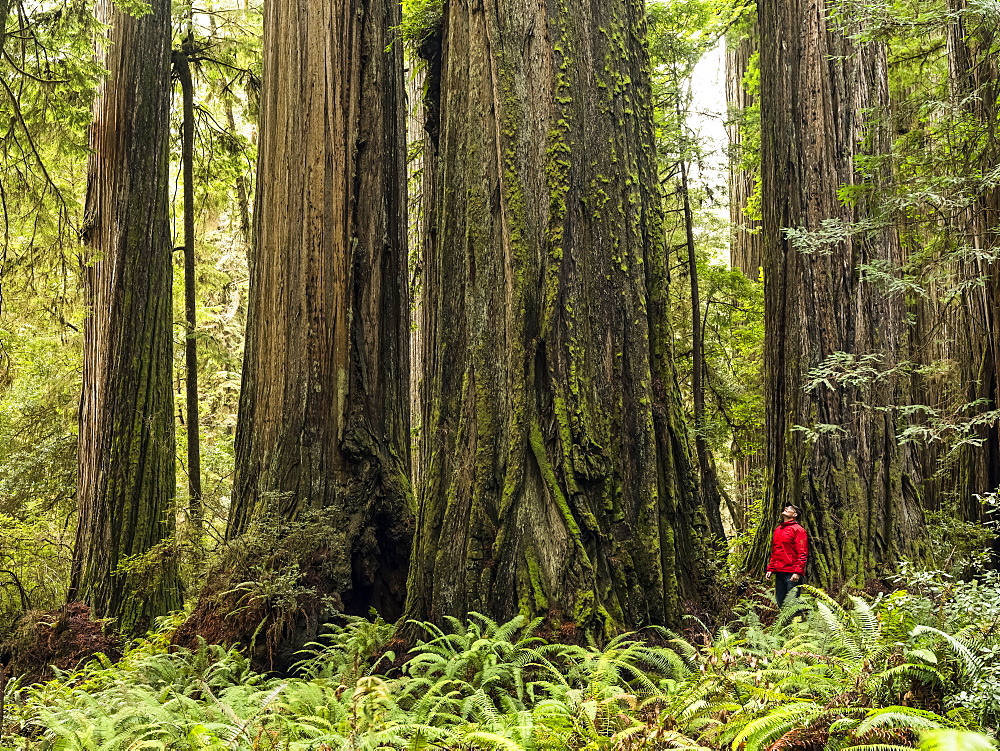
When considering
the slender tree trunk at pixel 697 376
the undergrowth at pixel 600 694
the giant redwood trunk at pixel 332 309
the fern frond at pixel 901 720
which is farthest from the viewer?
the slender tree trunk at pixel 697 376

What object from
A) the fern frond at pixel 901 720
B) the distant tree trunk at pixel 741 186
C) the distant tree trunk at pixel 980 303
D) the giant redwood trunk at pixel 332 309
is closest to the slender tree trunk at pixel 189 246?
the giant redwood trunk at pixel 332 309

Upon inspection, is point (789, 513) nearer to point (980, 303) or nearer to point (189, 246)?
point (980, 303)

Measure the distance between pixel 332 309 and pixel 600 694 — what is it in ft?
16.2

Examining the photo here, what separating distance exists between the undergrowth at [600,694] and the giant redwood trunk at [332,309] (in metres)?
1.54

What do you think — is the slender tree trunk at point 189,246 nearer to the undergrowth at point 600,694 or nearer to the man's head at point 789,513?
the undergrowth at point 600,694

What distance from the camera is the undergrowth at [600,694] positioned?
293 cm

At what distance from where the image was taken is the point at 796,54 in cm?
862

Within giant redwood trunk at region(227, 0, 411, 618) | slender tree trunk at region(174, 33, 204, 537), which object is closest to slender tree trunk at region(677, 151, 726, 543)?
giant redwood trunk at region(227, 0, 411, 618)

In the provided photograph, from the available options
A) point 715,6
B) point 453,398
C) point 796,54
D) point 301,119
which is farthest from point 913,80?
point 453,398

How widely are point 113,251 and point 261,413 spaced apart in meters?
4.25

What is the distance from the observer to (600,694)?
12.9ft

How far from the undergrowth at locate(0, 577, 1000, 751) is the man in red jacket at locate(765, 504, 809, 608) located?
1585 millimetres

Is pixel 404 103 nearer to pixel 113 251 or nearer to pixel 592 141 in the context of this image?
pixel 592 141

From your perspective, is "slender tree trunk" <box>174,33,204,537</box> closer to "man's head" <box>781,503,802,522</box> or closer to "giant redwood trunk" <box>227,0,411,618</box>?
"giant redwood trunk" <box>227,0,411,618</box>
